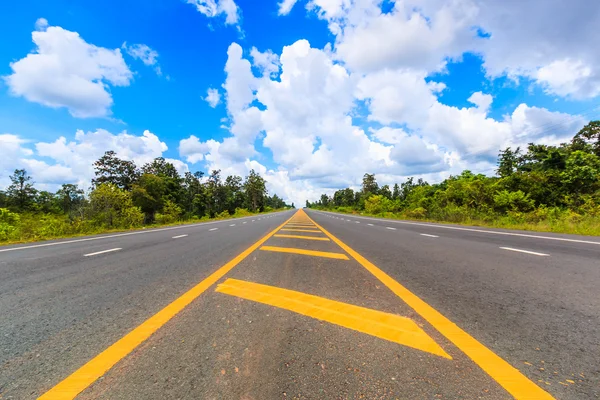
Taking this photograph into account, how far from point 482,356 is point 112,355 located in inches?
101

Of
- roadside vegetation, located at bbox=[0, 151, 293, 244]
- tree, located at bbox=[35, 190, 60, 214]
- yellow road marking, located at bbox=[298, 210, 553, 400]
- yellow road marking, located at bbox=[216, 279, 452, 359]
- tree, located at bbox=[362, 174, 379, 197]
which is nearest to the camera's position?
yellow road marking, located at bbox=[298, 210, 553, 400]

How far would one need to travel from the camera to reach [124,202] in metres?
19.6

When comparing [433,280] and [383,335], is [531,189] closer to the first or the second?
[433,280]

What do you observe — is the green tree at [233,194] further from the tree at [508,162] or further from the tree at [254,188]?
the tree at [508,162]

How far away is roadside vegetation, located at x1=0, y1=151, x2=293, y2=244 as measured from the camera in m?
14.0

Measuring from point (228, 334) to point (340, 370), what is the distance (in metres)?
0.97

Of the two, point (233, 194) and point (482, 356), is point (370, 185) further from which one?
point (482, 356)

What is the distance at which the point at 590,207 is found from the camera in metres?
17.0

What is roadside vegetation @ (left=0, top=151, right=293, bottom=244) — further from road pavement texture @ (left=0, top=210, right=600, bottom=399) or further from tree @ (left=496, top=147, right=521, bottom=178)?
tree @ (left=496, top=147, right=521, bottom=178)

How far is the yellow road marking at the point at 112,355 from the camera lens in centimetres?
141

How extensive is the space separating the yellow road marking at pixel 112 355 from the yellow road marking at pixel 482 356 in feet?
7.85

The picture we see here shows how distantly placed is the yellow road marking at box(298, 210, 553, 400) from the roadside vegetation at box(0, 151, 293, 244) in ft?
48.4

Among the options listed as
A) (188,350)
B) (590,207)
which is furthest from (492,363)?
(590,207)

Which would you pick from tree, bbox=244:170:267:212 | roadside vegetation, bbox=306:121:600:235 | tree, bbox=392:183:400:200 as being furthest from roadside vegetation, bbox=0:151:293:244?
tree, bbox=392:183:400:200
